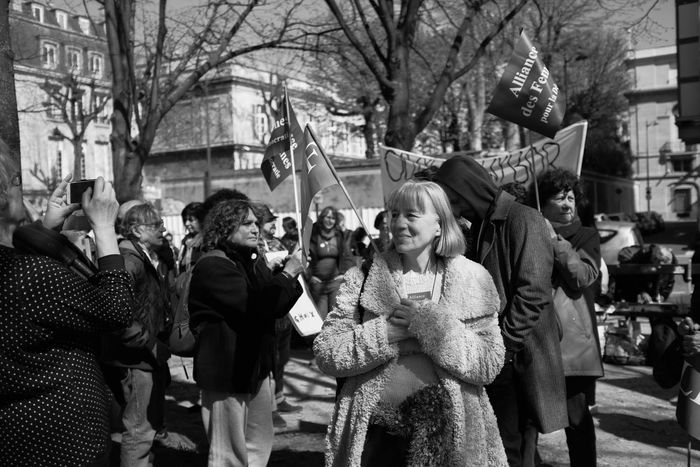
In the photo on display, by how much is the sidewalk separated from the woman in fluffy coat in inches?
102

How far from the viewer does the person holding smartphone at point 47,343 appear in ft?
8.95

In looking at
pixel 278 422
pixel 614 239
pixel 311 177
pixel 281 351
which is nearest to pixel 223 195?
pixel 311 177

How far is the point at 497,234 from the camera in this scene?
4160 millimetres

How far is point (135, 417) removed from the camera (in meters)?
4.95

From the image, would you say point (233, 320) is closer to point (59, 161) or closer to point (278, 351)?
point (278, 351)

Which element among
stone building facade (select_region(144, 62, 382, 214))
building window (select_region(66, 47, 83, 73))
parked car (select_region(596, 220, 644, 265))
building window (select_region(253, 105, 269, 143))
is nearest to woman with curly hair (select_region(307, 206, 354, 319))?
parked car (select_region(596, 220, 644, 265))

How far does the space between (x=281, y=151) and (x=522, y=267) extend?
2.78 metres

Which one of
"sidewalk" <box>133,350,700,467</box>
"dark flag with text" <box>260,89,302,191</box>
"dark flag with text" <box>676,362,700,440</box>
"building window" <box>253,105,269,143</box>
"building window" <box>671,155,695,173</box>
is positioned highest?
"building window" <box>253,105,269,143</box>

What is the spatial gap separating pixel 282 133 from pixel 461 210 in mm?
2421

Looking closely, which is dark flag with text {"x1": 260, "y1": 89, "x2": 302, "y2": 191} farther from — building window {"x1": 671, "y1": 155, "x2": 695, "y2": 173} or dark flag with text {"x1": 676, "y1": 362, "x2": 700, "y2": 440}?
building window {"x1": 671, "y1": 155, "x2": 695, "y2": 173}

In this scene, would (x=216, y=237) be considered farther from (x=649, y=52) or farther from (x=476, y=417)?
(x=649, y=52)

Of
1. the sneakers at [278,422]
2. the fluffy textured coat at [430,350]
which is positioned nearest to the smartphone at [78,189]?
the fluffy textured coat at [430,350]

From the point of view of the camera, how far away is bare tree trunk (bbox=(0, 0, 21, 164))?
5.29 metres

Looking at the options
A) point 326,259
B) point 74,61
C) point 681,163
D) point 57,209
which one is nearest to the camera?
point 57,209
